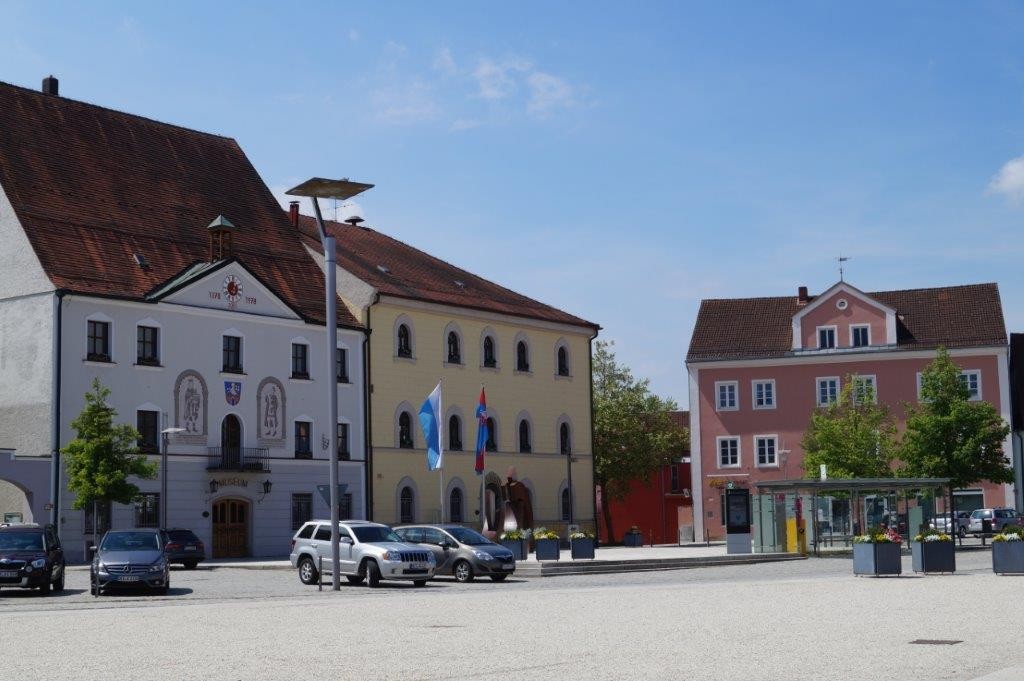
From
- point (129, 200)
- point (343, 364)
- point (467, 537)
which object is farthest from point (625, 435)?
point (467, 537)

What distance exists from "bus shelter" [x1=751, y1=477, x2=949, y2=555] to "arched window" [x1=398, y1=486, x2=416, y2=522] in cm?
1693

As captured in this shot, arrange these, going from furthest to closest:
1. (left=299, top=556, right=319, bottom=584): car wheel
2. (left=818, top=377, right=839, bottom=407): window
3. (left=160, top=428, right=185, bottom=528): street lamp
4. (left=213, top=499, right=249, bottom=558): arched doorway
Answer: (left=818, top=377, right=839, bottom=407): window
(left=213, top=499, right=249, bottom=558): arched doorway
(left=160, top=428, right=185, bottom=528): street lamp
(left=299, top=556, right=319, bottom=584): car wheel

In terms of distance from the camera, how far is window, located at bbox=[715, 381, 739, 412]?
77.8 metres

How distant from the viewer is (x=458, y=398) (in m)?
63.5

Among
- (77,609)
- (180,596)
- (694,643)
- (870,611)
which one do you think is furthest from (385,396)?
(694,643)

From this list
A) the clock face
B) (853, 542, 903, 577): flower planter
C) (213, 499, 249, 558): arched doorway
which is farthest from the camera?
the clock face

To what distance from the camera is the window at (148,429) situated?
5041 cm

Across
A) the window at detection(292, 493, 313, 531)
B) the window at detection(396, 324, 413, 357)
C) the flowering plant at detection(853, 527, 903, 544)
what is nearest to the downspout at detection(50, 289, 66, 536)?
the window at detection(292, 493, 313, 531)

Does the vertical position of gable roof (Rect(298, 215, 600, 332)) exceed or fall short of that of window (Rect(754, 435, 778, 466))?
it exceeds it

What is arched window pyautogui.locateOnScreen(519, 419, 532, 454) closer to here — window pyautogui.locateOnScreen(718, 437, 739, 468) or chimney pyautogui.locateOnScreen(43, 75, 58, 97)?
window pyautogui.locateOnScreen(718, 437, 739, 468)

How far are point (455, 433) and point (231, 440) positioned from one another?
40.9ft

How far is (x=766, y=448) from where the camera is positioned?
7725cm

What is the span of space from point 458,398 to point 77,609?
3790cm

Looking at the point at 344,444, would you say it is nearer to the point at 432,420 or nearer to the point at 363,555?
the point at 432,420
